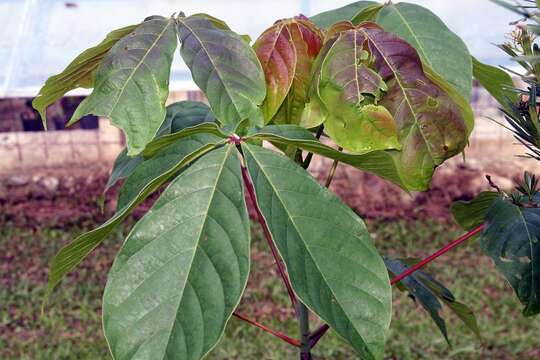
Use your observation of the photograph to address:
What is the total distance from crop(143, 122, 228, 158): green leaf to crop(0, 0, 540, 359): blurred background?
2002 millimetres

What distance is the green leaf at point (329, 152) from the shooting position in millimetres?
775

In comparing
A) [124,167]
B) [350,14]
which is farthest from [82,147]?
[350,14]

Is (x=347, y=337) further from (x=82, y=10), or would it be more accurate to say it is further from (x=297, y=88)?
(x=82, y=10)

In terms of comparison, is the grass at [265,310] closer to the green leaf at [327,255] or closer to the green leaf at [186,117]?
the green leaf at [186,117]

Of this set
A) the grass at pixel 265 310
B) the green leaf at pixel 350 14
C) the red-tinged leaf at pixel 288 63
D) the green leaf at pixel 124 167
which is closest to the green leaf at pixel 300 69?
the red-tinged leaf at pixel 288 63

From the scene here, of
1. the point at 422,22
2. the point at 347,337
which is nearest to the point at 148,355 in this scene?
the point at 347,337

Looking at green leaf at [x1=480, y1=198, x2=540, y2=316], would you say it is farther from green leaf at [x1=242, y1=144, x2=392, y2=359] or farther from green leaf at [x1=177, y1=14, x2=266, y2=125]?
green leaf at [x1=177, y1=14, x2=266, y2=125]

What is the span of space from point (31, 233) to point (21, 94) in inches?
36.9

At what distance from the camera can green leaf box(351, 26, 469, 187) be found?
0.86 meters

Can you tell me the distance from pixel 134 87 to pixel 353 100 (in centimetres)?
24

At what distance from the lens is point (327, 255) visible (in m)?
0.76

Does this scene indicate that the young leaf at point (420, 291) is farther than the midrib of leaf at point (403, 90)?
Yes

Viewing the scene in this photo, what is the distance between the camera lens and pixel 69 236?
371 cm

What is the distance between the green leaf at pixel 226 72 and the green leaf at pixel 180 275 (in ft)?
0.35
